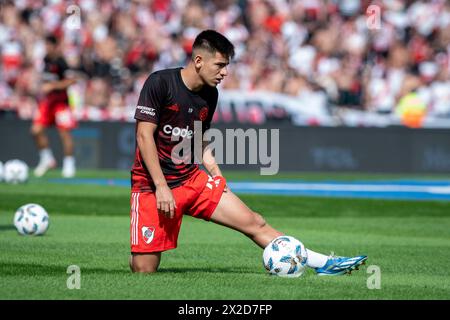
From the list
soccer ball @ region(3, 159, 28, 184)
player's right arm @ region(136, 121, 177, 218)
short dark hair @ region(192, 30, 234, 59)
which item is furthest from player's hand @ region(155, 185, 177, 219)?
soccer ball @ region(3, 159, 28, 184)

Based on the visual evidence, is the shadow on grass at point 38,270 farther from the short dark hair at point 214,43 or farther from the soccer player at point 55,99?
the soccer player at point 55,99

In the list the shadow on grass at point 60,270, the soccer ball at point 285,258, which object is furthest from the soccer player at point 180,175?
the shadow on grass at point 60,270

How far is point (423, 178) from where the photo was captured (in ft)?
88.2

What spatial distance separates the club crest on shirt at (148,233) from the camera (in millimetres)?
9117

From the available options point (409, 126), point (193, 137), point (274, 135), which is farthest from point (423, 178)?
point (193, 137)

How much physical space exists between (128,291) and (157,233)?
4.24ft

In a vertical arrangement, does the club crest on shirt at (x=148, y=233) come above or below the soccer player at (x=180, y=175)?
below

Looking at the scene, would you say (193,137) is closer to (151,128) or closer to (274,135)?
(151,128)

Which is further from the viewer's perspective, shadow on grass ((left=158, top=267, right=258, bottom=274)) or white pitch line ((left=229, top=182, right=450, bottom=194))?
white pitch line ((left=229, top=182, right=450, bottom=194))

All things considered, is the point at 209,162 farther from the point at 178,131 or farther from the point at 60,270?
the point at 60,270

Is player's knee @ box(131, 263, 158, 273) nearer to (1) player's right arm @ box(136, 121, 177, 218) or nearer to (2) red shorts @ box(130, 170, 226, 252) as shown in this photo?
(2) red shorts @ box(130, 170, 226, 252)

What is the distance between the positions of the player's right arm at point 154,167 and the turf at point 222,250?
578mm

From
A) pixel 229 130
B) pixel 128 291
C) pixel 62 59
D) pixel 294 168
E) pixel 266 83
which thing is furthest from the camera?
pixel 266 83

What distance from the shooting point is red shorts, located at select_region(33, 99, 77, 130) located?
23016 millimetres
